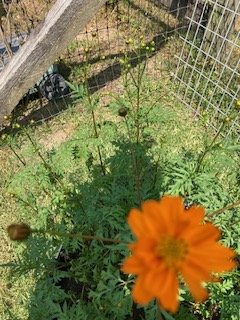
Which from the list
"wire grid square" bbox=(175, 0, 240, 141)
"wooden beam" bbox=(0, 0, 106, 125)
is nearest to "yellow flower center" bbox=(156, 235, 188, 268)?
"wooden beam" bbox=(0, 0, 106, 125)

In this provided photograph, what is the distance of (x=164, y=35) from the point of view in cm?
418

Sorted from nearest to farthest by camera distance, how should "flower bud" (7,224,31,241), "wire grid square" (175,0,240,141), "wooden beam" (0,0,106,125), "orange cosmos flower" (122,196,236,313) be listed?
"orange cosmos flower" (122,196,236,313) → "flower bud" (7,224,31,241) → "wooden beam" (0,0,106,125) → "wire grid square" (175,0,240,141)

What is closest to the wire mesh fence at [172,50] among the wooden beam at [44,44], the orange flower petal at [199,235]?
the wooden beam at [44,44]

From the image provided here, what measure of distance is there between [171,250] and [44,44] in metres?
2.17

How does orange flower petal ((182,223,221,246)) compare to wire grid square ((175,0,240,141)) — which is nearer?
orange flower petal ((182,223,221,246))

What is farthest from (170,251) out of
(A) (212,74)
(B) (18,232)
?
(A) (212,74)

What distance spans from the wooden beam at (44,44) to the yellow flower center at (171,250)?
2.10 m

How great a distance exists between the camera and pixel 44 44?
94.2 inches

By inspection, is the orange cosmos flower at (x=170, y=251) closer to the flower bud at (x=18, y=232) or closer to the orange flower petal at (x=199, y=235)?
the orange flower petal at (x=199, y=235)

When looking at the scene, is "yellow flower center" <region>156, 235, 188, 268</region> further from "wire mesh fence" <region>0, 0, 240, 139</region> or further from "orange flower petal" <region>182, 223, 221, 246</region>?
"wire mesh fence" <region>0, 0, 240, 139</region>

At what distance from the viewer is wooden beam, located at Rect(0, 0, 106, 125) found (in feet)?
7.52

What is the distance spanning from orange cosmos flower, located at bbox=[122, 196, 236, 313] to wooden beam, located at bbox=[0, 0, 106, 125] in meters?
2.06

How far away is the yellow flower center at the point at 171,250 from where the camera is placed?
0.63 m

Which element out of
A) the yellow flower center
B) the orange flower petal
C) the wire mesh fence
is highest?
the orange flower petal
